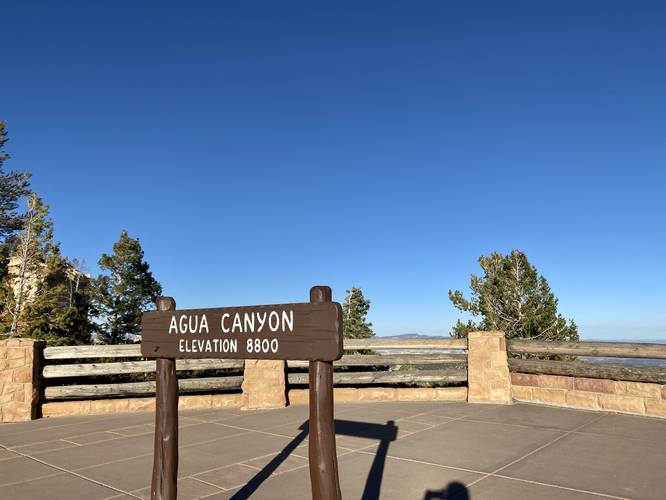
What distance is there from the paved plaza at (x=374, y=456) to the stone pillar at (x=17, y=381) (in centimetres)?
35

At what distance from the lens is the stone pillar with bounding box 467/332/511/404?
8.89 metres

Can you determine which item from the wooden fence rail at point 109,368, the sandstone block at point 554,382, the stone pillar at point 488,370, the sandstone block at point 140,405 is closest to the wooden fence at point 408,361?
the stone pillar at point 488,370

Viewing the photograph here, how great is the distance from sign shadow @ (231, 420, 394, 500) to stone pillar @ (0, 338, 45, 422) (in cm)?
484

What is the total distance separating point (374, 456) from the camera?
559 cm

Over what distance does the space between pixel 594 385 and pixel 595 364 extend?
0.36m

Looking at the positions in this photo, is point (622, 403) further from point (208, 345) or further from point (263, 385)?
point (208, 345)

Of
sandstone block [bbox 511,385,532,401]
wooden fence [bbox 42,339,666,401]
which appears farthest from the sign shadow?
sandstone block [bbox 511,385,532,401]

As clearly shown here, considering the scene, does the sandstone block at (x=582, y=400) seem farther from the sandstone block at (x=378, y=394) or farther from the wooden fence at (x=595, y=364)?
the sandstone block at (x=378, y=394)

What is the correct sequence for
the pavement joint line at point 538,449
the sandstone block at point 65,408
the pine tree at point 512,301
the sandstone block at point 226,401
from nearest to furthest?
the pavement joint line at point 538,449
the sandstone block at point 65,408
the sandstone block at point 226,401
the pine tree at point 512,301

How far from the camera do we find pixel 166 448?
12.5 ft

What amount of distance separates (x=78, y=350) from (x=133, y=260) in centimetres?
2058

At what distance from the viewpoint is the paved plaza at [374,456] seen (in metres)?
4.49

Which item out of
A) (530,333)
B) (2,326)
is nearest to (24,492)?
(2,326)

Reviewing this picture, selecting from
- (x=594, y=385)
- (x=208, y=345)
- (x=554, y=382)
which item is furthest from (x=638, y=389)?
(x=208, y=345)
